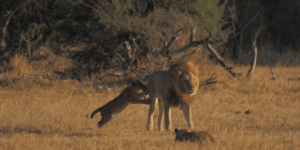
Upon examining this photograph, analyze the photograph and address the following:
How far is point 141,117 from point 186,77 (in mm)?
2940

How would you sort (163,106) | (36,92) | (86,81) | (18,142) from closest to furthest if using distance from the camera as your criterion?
(18,142), (163,106), (36,92), (86,81)

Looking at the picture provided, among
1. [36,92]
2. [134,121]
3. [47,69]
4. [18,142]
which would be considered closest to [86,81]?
[36,92]

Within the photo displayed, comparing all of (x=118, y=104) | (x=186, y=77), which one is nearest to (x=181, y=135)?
(x=186, y=77)

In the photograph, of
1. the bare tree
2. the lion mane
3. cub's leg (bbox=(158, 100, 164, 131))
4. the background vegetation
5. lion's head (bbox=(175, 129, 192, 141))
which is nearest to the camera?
lion's head (bbox=(175, 129, 192, 141))

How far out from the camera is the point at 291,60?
2034 cm

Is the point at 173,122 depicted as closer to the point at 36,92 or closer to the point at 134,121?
the point at 134,121

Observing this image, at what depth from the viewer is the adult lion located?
7.33 meters

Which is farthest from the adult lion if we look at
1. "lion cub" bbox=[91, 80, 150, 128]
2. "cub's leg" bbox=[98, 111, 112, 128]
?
"cub's leg" bbox=[98, 111, 112, 128]

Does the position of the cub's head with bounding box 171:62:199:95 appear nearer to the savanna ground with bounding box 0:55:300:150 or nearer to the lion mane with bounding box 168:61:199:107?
the lion mane with bounding box 168:61:199:107

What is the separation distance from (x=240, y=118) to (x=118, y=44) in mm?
7463

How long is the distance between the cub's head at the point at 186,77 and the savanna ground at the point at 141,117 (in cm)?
86

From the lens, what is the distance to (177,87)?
7.55 metres

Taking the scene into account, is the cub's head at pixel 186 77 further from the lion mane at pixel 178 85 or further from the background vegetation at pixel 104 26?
the background vegetation at pixel 104 26

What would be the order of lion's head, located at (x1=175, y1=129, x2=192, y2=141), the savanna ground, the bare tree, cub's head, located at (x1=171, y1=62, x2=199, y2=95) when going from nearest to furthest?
1. lion's head, located at (x1=175, y1=129, x2=192, y2=141)
2. the savanna ground
3. cub's head, located at (x1=171, y1=62, x2=199, y2=95)
4. the bare tree
